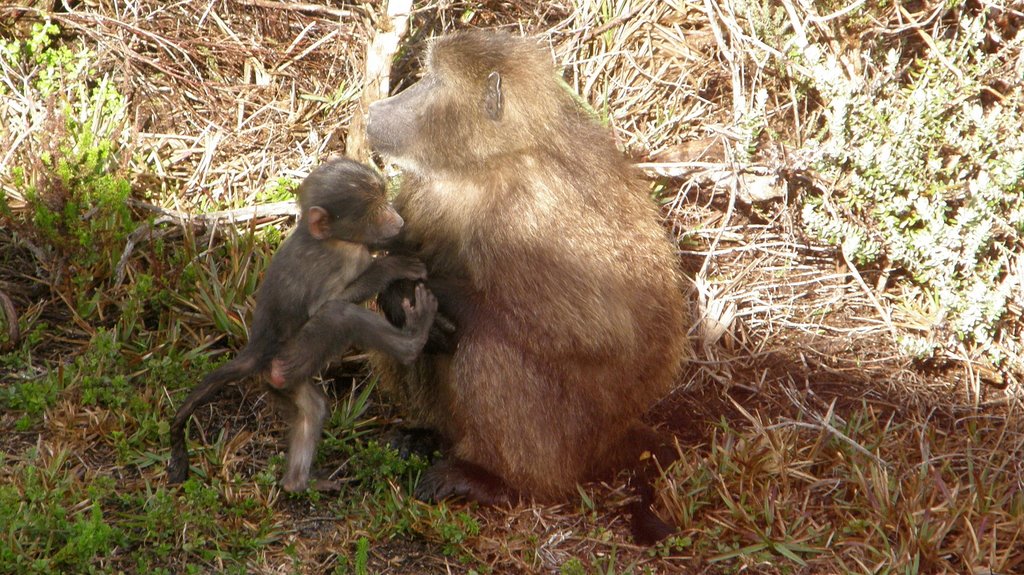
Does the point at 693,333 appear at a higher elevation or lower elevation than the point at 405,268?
lower

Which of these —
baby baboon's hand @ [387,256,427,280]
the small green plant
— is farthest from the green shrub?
the small green plant

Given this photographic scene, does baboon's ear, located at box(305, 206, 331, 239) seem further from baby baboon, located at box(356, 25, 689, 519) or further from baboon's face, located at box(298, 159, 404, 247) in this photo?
baby baboon, located at box(356, 25, 689, 519)

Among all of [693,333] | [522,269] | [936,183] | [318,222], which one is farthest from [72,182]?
[936,183]

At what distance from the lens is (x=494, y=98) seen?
126 inches

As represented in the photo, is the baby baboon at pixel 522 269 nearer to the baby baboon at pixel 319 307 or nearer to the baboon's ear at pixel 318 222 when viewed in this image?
the baby baboon at pixel 319 307

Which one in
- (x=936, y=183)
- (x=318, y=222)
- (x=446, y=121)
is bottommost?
(x=936, y=183)

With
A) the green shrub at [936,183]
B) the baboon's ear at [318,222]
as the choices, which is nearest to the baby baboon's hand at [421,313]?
the baboon's ear at [318,222]

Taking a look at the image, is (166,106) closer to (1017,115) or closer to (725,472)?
(725,472)

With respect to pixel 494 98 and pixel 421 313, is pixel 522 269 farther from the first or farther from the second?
pixel 494 98

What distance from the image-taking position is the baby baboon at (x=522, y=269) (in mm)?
3168

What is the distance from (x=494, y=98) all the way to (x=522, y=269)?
0.54 metres

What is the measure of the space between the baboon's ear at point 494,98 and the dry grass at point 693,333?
123cm

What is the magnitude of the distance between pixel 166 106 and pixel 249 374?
6.76 ft

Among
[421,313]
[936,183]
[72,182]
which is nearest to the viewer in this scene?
[421,313]
